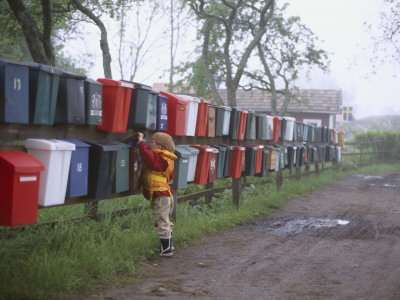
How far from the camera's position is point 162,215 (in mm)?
5629

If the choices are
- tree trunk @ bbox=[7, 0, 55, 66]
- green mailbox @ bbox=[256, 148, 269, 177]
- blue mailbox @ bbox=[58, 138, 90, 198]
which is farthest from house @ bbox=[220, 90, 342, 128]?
blue mailbox @ bbox=[58, 138, 90, 198]

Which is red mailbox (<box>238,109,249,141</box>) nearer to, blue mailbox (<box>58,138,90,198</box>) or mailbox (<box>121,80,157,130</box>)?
mailbox (<box>121,80,157,130</box>)

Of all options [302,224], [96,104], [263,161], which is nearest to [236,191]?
[263,161]

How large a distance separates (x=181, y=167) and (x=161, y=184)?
3.08 ft

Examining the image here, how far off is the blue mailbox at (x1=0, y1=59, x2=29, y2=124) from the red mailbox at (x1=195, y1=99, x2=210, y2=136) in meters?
3.44

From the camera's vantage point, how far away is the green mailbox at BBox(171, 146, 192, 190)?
258 inches

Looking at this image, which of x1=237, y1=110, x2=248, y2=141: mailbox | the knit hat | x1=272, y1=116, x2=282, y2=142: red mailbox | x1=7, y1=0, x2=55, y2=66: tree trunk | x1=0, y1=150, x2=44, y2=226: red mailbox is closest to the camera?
x1=0, y1=150, x2=44, y2=226: red mailbox

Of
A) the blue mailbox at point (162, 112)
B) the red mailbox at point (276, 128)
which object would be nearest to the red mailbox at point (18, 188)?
the blue mailbox at point (162, 112)

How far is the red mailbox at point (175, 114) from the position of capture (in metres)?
6.58

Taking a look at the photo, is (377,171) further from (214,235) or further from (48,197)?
(48,197)

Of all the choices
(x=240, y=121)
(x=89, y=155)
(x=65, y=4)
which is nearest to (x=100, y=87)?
(x=89, y=155)

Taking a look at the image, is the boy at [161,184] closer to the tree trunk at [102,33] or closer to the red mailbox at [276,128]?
the tree trunk at [102,33]

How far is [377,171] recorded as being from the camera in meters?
22.8

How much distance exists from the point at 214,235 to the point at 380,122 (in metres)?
66.8
